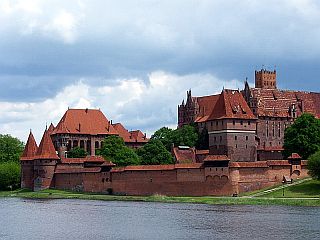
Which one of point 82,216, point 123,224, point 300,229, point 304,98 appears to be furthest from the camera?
point 304,98

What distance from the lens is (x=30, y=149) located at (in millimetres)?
100438

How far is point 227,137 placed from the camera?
9381 cm

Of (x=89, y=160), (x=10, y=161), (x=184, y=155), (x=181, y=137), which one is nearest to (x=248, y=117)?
(x=184, y=155)

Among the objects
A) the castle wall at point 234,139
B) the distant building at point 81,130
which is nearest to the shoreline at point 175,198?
the distant building at point 81,130

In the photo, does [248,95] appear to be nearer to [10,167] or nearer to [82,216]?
[10,167]

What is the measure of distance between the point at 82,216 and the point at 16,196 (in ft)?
104

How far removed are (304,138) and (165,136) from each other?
25.0m

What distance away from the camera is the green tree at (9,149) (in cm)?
11494

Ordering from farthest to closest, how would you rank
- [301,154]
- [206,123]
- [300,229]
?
[206,123] < [301,154] < [300,229]

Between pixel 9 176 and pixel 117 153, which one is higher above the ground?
pixel 117 153

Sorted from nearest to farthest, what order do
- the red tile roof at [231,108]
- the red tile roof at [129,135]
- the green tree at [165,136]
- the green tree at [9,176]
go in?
the red tile roof at [231,108]
the green tree at [9,176]
the green tree at [165,136]
the red tile roof at [129,135]

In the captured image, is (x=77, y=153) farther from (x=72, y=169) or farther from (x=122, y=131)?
(x=122, y=131)

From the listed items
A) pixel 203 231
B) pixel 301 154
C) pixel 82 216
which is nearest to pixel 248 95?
pixel 301 154

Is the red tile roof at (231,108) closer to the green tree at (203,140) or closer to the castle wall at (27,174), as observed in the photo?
the green tree at (203,140)
